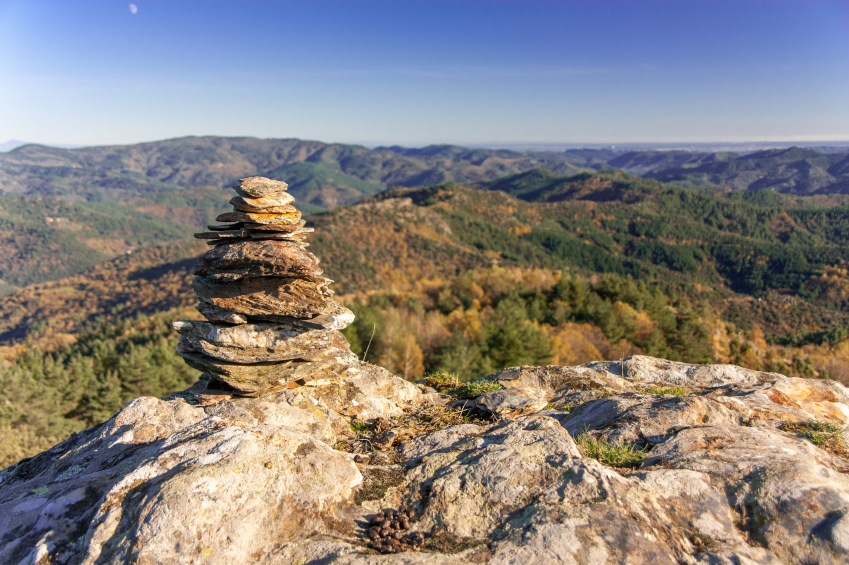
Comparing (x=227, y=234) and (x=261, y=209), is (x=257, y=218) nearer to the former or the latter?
(x=261, y=209)

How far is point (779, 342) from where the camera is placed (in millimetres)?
93562

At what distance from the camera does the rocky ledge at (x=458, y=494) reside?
11.8 feet

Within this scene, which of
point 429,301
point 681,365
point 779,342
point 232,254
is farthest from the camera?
point 779,342

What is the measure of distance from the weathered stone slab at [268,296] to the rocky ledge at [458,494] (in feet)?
8.47

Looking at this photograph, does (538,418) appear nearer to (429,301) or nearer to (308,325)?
(308,325)

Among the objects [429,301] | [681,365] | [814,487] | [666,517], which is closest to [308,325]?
[666,517]

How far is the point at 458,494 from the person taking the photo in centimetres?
429

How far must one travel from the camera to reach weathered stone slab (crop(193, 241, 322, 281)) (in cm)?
842

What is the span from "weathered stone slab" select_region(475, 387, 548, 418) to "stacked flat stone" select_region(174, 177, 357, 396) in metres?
3.23

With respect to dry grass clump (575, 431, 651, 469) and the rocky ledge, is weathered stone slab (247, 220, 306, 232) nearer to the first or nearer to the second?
the rocky ledge

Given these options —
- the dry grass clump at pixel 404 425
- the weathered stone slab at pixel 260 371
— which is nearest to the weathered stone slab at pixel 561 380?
the dry grass clump at pixel 404 425

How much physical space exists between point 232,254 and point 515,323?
119 feet

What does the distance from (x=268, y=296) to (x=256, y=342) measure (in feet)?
3.22

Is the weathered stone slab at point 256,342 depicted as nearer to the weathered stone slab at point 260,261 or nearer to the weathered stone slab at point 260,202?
the weathered stone slab at point 260,261
